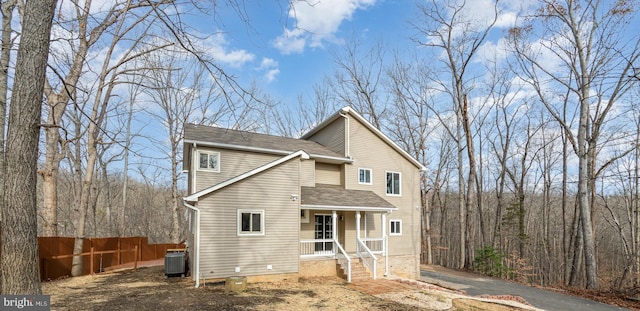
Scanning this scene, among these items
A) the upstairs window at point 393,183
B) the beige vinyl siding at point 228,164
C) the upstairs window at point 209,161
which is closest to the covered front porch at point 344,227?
the upstairs window at point 393,183

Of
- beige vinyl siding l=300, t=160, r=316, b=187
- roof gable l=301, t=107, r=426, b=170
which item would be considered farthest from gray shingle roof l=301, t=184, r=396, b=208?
roof gable l=301, t=107, r=426, b=170

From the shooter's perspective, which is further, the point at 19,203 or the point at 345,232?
the point at 345,232

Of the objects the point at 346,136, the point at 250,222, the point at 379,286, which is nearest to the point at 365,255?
the point at 379,286

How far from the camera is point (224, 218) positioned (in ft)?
37.1

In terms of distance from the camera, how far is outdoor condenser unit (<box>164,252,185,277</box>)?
1220cm

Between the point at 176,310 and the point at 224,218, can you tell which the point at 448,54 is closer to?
the point at 224,218

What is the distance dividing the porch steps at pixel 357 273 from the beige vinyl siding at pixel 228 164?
5.69 metres

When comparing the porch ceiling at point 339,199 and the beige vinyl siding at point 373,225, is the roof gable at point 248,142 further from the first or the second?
the beige vinyl siding at point 373,225

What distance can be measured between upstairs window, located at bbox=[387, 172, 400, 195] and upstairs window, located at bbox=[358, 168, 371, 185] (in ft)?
4.37

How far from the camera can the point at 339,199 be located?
14.4 metres

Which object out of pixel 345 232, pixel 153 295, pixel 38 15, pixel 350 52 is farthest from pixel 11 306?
pixel 350 52

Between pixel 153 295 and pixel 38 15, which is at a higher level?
pixel 38 15

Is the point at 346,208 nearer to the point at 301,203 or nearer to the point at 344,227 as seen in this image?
the point at 301,203

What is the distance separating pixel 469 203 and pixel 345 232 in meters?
10.6
